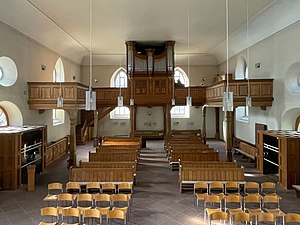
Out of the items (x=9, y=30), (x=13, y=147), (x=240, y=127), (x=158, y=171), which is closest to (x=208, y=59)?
(x=240, y=127)

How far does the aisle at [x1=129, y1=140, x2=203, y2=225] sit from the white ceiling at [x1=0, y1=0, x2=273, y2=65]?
7.44m

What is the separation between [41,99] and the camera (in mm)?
15000

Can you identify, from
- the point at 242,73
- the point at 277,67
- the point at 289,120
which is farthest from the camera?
the point at 242,73

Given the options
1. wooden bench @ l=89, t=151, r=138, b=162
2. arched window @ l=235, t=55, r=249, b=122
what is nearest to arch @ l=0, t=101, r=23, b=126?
wooden bench @ l=89, t=151, r=138, b=162

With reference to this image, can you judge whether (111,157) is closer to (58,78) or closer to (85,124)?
(58,78)

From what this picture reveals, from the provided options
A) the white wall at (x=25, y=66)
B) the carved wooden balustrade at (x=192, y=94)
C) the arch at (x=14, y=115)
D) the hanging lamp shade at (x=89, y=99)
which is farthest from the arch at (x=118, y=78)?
the hanging lamp shade at (x=89, y=99)

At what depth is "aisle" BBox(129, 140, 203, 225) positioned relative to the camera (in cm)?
805

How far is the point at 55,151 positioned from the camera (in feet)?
55.6

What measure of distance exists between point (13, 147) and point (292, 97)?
39.8 feet

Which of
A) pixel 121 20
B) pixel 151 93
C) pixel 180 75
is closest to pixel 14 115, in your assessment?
pixel 121 20

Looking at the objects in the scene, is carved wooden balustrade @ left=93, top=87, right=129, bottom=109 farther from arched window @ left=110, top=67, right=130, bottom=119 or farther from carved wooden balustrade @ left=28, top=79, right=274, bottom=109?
arched window @ left=110, top=67, right=130, bottom=119

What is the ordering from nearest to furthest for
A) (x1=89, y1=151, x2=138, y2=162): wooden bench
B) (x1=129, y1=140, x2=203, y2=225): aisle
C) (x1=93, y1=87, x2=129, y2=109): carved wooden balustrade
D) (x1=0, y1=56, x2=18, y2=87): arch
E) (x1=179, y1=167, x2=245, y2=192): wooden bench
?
(x1=129, y1=140, x2=203, y2=225): aisle, (x1=179, y1=167, x2=245, y2=192): wooden bench, (x1=89, y1=151, x2=138, y2=162): wooden bench, (x1=0, y1=56, x2=18, y2=87): arch, (x1=93, y1=87, x2=129, y2=109): carved wooden balustrade

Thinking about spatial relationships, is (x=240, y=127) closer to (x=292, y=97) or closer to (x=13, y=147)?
(x=292, y=97)

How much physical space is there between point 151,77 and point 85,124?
7.59 m
